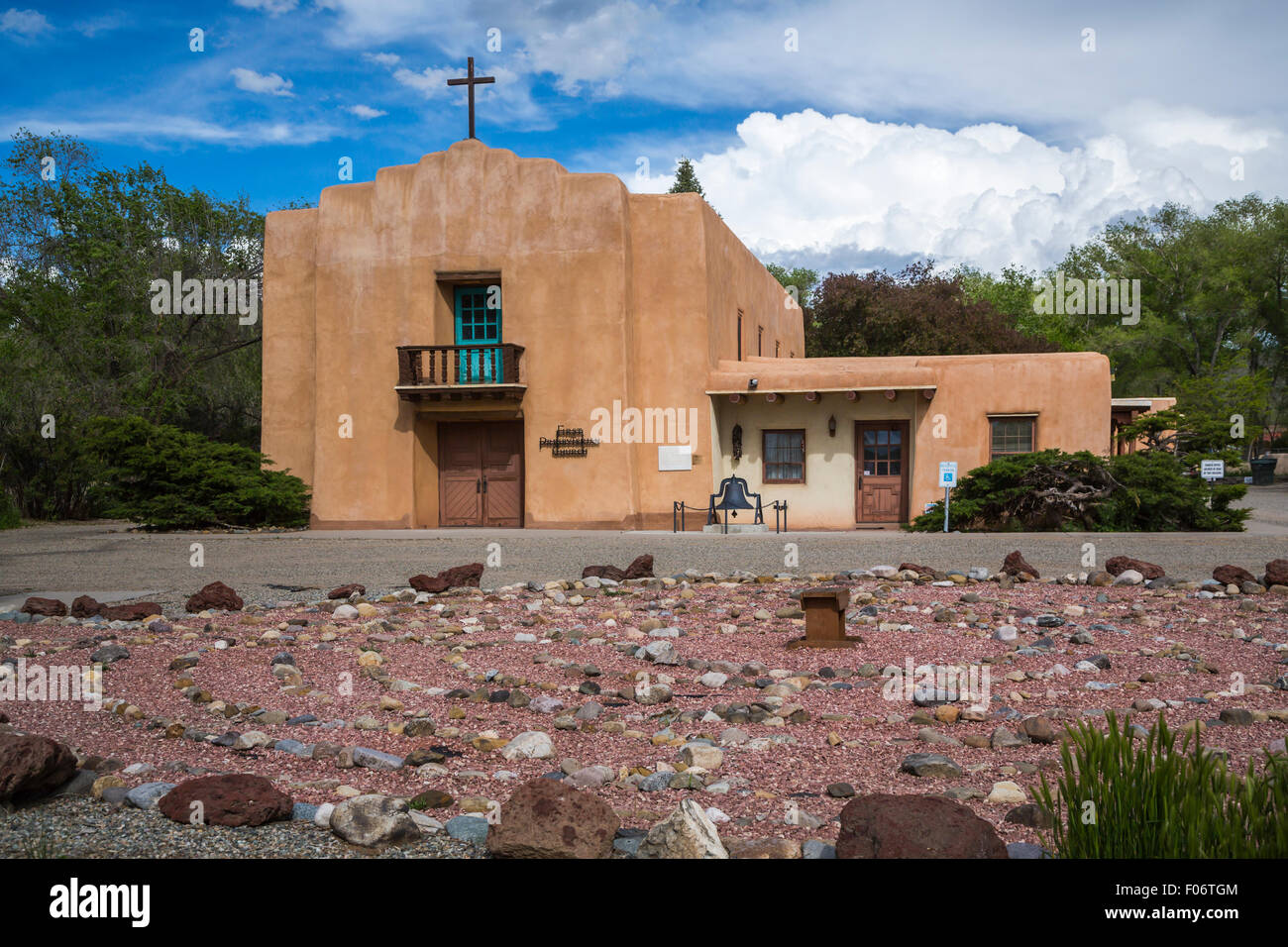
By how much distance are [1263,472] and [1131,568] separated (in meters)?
36.4

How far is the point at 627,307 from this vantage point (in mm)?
20172

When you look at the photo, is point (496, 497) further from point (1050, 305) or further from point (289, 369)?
point (1050, 305)

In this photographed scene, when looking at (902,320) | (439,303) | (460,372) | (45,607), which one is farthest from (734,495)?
(902,320)

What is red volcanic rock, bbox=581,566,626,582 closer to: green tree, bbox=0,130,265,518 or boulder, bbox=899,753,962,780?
boulder, bbox=899,753,962,780

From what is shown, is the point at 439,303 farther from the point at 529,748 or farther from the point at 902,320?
the point at 902,320

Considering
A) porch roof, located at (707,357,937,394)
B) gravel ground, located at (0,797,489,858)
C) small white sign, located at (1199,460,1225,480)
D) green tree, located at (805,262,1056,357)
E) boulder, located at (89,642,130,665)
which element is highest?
green tree, located at (805,262,1056,357)

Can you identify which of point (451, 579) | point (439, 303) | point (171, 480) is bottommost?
point (451, 579)

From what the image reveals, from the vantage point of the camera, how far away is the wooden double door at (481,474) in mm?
21109

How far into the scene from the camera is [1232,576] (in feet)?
31.2

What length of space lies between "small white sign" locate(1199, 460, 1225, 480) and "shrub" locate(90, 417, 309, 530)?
637 inches

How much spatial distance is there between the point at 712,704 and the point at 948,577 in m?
5.31

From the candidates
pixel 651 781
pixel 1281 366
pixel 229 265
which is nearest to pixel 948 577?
pixel 651 781

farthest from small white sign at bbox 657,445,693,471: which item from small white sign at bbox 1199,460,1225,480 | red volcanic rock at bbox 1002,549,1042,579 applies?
red volcanic rock at bbox 1002,549,1042,579

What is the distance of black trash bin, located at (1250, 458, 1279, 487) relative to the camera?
40.6m
